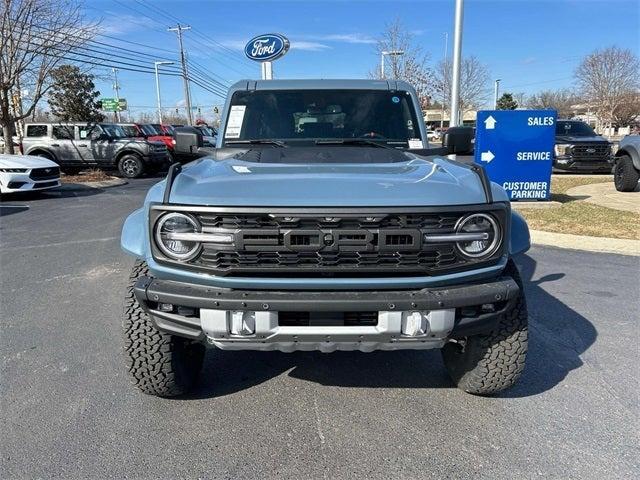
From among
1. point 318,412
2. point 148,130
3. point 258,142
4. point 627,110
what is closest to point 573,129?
point 258,142

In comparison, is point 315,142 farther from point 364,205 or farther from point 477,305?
point 477,305

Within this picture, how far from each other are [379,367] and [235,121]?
225cm

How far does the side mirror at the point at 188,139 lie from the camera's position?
3949 millimetres

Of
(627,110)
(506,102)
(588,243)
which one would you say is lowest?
(588,243)

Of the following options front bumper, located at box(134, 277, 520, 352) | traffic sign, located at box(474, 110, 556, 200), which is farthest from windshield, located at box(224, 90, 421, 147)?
traffic sign, located at box(474, 110, 556, 200)

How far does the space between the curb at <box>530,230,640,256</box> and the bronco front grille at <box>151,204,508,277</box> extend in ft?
17.0

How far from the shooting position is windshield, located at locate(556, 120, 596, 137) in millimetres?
15868

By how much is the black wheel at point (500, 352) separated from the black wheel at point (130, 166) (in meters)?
15.7

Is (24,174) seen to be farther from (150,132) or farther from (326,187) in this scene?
(326,187)

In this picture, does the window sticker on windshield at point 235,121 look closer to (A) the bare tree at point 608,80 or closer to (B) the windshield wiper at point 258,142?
(B) the windshield wiper at point 258,142

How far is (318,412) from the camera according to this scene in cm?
282

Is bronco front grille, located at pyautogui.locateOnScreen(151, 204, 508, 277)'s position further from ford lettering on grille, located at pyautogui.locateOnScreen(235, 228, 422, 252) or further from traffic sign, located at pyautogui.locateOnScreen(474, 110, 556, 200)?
traffic sign, located at pyautogui.locateOnScreen(474, 110, 556, 200)

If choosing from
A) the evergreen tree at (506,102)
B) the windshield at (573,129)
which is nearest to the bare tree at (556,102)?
the evergreen tree at (506,102)

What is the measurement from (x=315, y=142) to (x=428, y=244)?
1.73 meters
